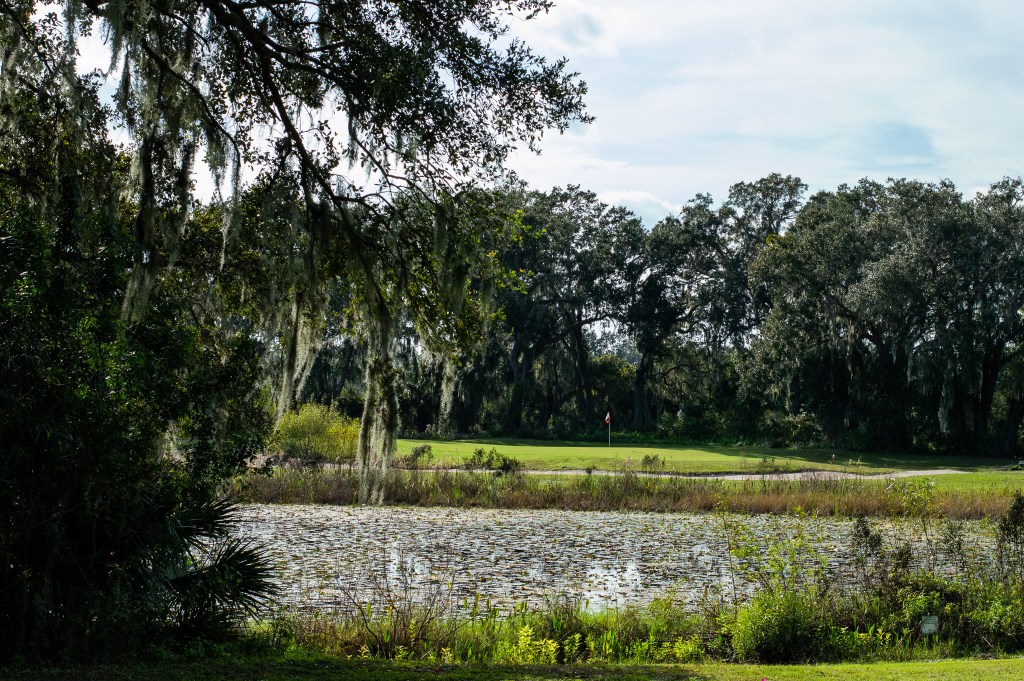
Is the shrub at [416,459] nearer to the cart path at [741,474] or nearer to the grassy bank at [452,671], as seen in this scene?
the cart path at [741,474]

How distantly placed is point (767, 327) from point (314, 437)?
2116cm

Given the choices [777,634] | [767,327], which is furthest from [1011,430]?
[777,634]

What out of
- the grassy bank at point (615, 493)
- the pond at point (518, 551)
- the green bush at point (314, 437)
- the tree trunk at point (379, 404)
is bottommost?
the pond at point (518, 551)

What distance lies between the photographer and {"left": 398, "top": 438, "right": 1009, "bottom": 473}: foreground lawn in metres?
24.8

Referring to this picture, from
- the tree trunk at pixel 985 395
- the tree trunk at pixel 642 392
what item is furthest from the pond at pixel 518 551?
the tree trunk at pixel 642 392

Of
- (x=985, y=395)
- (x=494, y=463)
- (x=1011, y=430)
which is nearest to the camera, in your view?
(x=494, y=463)

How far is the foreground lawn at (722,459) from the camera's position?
2480 cm

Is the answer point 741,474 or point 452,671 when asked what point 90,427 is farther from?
point 741,474

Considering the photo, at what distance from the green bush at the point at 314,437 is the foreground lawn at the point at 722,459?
9.20 ft

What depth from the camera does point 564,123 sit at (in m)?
7.68

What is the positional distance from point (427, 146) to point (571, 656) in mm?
4288

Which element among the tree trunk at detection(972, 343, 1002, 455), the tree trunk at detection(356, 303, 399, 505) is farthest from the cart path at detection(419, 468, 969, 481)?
the tree trunk at detection(356, 303, 399, 505)

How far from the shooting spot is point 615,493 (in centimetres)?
1769

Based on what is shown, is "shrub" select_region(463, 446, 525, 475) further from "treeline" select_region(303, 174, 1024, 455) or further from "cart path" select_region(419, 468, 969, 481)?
"treeline" select_region(303, 174, 1024, 455)
